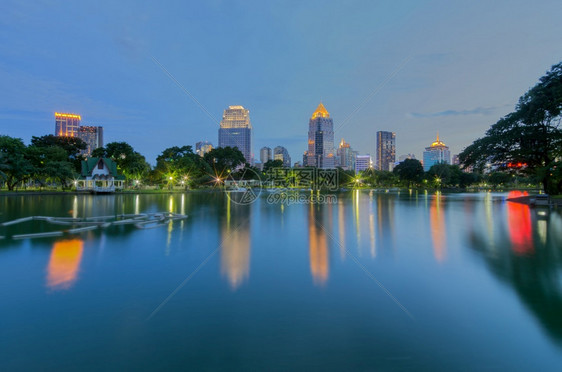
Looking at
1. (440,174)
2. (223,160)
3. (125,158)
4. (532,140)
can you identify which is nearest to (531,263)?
(532,140)

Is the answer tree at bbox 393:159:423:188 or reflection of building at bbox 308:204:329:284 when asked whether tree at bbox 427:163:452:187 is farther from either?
reflection of building at bbox 308:204:329:284

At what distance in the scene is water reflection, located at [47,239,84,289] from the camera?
5145mm

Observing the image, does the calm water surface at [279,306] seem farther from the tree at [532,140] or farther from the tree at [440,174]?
the tree at [440,174]

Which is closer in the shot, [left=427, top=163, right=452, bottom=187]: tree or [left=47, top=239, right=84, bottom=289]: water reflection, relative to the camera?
[left=47, top=239, right=84, bottom=289]: water reflection

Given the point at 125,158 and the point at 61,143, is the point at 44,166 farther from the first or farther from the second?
the point at 61,143

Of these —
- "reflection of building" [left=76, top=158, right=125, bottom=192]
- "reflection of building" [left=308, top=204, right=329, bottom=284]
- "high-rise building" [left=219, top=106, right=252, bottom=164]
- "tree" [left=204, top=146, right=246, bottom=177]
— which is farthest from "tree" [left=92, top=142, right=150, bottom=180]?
"high-rise building" [left=219, top=106, right=252, bottom=164]

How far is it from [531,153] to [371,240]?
95.7 feet

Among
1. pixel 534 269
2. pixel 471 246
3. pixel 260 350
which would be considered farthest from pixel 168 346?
pixel 471 246

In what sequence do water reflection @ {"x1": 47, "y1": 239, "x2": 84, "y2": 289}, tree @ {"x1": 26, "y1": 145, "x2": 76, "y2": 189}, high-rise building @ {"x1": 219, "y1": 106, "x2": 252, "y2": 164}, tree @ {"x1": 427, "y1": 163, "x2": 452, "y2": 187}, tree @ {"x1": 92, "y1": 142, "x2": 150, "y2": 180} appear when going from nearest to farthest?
water reflection @ {"x1": 47, "y1": 239, "x2": 84, "y2": 289} < tree @ {"x1": 26, "y1": 145, "x2": 76, "y2": 189} < tree @ {"x1": 92, "y1": 142, "x2": 150, "y2": 180} < tree @ {"x1": 427, "y1": 163, "x2": 452, "y2": 187} < high-rise building @ {"x1": 219, "y1": 106, "x2": 252, "y2": 164}

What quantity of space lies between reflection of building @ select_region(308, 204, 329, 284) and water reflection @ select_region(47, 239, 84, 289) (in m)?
4.45

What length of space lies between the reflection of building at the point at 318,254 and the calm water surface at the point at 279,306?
0.06m

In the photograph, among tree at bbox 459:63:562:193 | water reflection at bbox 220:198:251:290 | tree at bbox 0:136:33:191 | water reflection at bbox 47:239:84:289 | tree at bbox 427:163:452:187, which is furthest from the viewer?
tree at bbox 427:163:452:187

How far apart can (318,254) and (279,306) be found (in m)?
3.20

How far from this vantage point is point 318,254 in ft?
23.5
